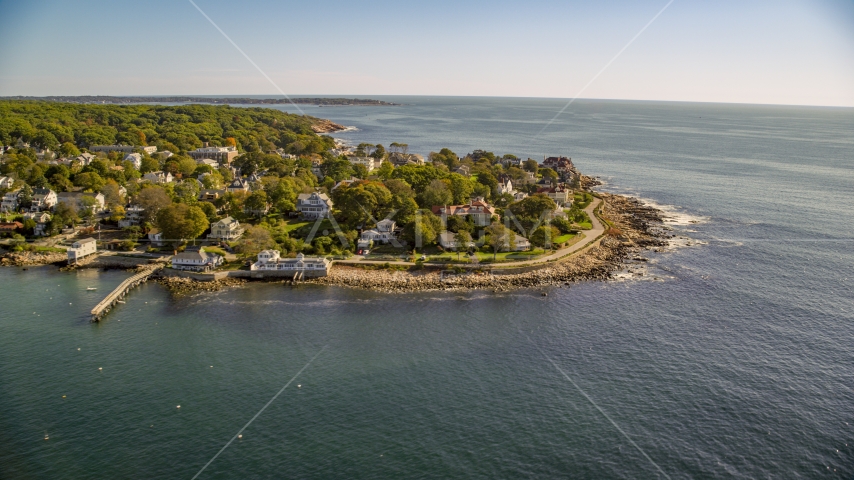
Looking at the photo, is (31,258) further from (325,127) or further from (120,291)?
(325,127)

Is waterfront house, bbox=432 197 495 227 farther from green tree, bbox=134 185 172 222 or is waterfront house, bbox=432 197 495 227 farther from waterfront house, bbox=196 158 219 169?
waterfront house, bbox=196 158 219 169

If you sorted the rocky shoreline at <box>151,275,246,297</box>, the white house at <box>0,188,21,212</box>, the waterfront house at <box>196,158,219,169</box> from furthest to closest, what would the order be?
the waterfront house at <box>196,158,219,169</box>, the white house at <box>0,188,21,212</box>, the rocky shoreline at <box>151,275,246,297</box>

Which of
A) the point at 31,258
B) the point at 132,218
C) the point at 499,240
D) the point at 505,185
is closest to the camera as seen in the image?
the point at 31,258

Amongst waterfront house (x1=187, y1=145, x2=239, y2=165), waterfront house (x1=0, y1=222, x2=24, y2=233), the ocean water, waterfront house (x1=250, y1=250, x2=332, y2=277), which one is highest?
waterfront house (x1=187, y1=145, x2=239, y2=165)

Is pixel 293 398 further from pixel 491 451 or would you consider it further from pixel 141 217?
pixel 141 217

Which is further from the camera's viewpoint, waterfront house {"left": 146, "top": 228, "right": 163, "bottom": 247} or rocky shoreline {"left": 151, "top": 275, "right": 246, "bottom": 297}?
waterfront house {"left": 146, "top": 228, "right": 163, "bottom": 247}

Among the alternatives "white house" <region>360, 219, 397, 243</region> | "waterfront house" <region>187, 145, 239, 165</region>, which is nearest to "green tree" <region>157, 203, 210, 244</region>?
"white house" <region>360, 219, 397, 243</region>

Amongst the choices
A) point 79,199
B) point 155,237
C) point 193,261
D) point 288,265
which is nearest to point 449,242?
A: point 288,265
